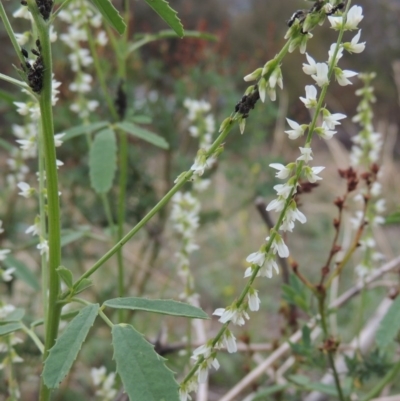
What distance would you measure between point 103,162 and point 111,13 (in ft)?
1.12

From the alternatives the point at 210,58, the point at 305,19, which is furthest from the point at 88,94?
the point at 305,19

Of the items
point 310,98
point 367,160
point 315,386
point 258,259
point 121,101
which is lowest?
point 315,386

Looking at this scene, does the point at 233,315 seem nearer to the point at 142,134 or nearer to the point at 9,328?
the point at 9,328

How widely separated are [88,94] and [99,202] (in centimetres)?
43

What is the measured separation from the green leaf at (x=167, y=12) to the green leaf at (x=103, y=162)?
32 cm

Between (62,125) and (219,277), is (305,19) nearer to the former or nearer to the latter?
(62,125)

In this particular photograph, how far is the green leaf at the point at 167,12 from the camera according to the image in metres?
0.48

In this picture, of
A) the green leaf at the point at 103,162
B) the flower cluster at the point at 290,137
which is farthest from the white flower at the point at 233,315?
the green leaf at the point at 103,162

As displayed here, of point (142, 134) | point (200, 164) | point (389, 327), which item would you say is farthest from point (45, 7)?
point (389, 327)

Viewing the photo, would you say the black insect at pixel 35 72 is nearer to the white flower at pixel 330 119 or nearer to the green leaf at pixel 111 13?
the green leaf at pixel 111 13

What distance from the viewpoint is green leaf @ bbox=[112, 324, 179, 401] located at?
0.41 metres

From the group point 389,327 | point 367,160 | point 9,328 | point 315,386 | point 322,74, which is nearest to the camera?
point 322,74

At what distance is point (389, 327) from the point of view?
2.23ft

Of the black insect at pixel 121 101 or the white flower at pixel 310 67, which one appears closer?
the white flower at pixel 310 67
